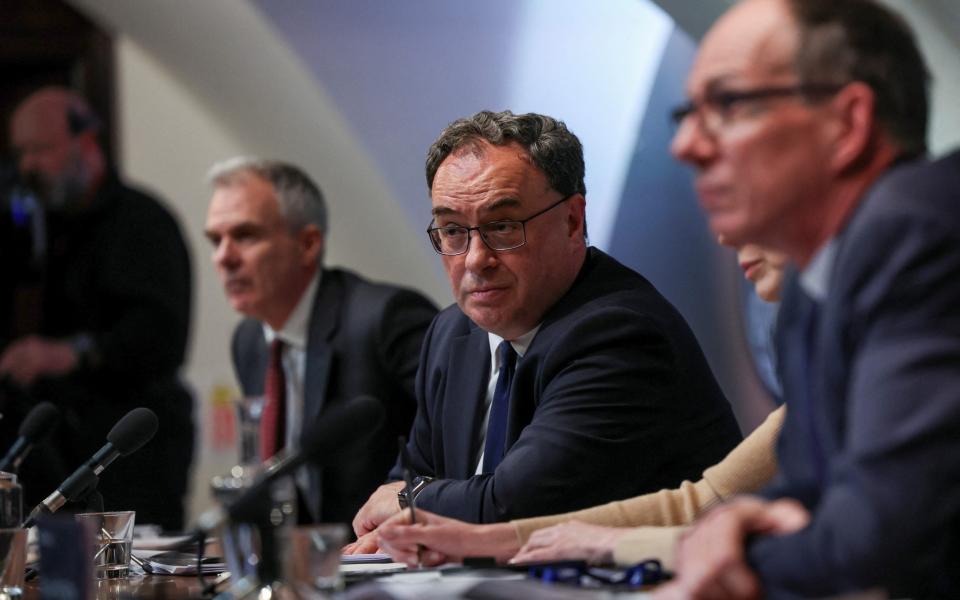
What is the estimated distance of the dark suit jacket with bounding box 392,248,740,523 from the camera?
2193mm

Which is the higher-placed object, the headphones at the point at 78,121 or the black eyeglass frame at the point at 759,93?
the headphones at the point at 78,121

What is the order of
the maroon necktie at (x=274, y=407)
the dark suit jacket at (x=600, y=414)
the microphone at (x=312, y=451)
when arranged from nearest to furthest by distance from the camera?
the microphone at (x=312, y=451) < the dark suit jacket at (x=600, y=414) < the maroon necktie at (x=274, y=407)

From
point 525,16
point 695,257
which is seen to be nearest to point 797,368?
point 695,257

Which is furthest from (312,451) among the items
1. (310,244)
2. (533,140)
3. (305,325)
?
(310,244)

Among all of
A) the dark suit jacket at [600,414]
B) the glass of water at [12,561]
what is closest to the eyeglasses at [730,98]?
the dark suit jacket at [600,414]

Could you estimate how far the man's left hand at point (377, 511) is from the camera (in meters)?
2.41

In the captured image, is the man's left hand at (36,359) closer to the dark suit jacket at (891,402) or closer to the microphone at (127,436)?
the microphone at (127,436)

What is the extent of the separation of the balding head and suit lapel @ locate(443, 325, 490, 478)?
2.67m

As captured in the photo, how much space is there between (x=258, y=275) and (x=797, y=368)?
2.58 meters

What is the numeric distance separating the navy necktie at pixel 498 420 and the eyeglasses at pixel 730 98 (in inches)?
45.0

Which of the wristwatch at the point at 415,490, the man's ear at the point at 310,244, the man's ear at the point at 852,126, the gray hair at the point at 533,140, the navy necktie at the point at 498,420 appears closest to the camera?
the man's ear at the point at 852,126

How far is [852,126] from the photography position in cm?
129

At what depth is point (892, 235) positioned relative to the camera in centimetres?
116

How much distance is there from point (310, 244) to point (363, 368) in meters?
0.57
